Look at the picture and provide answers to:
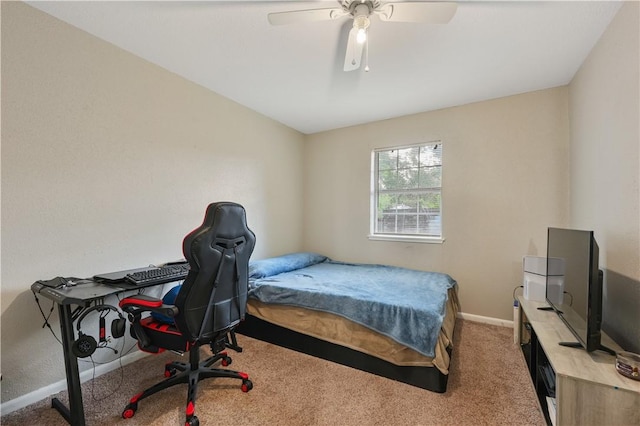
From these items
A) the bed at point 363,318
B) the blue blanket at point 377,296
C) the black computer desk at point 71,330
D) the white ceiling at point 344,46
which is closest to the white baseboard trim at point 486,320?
the bed at point 363,318

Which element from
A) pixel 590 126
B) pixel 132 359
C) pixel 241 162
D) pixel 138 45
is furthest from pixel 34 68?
pixel 590 126

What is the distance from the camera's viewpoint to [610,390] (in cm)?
114

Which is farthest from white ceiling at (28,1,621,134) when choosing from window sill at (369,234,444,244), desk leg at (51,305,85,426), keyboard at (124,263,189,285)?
desk leg at (51,305,85,426)

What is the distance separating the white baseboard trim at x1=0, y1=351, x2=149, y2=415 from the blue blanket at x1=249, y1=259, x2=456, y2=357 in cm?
110

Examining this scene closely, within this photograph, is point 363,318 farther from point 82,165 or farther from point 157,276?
point 82,165

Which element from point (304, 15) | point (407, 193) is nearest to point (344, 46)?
point (304, 15)

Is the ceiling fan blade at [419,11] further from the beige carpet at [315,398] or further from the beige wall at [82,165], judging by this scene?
the beige carpet at [315,398]

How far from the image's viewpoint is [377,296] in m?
2.27

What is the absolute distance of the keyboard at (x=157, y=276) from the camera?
1.78 m

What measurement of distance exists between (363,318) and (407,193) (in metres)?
1.96

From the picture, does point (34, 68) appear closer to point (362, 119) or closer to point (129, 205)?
point (129, 205)

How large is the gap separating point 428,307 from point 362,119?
2561 mm

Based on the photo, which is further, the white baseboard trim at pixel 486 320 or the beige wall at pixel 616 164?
the white baseboard trim at pixel 486 320

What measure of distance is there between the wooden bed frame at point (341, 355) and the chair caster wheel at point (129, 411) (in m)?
1.13
